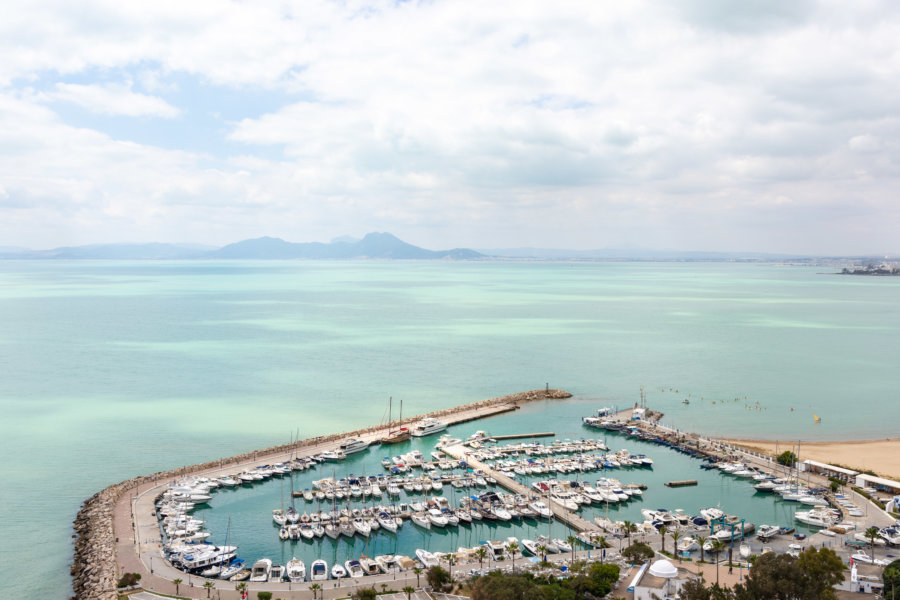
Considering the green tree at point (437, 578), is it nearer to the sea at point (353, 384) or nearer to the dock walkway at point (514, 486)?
the sea at point (353, 384)

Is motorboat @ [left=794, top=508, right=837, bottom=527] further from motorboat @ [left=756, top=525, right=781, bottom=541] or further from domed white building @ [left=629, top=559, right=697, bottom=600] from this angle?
domed white building @ [left=629, top=559, right=697, bottom=600]

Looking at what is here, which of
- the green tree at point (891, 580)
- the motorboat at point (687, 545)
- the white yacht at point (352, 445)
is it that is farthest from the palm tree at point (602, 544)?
the white yacht at point (352, 445)

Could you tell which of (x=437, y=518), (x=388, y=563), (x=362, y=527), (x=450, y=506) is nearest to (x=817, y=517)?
(x=450, y=506)

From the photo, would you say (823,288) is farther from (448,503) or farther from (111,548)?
(111,548)

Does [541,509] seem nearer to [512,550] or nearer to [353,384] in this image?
[512,550]

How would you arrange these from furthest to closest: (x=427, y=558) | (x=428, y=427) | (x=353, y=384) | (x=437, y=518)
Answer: (x=353, y=384), (x=428, y=427), (x=437, y=518), (x=427, y=558)

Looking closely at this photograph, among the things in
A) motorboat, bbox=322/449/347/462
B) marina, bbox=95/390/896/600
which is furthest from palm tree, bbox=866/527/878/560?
motorboat, bbox=322/449/347/462
